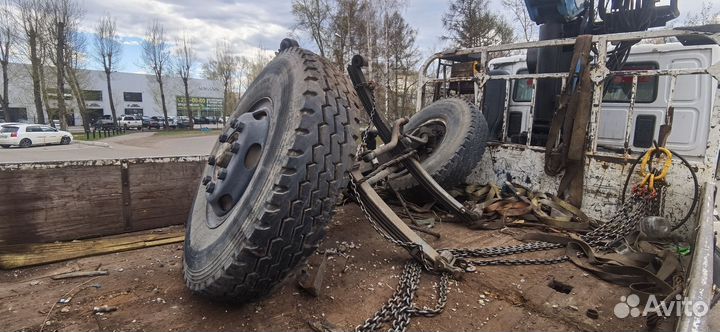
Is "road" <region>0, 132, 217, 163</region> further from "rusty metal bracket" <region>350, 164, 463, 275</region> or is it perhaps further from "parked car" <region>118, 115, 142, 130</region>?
"parked car" <region>118, 115, 142, 130</region>

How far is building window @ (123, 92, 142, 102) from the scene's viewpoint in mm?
51138

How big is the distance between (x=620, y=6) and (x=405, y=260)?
4123 mm

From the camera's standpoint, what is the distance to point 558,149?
354 centimetres

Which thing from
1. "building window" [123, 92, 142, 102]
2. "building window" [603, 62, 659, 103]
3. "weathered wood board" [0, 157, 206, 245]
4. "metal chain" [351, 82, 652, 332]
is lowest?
"metal chain" [351, 82, 652, 332]

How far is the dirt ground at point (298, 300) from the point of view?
1.62 metres

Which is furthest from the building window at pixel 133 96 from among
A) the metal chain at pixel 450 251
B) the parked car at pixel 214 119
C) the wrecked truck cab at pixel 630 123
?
the metal chain at pixel 450 251

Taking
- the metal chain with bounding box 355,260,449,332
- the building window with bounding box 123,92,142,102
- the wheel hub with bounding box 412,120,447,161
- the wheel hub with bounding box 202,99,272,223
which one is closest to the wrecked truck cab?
the wheel hub with bounding box 412,120,447,161

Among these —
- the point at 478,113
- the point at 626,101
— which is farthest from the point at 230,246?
the point at 626,101

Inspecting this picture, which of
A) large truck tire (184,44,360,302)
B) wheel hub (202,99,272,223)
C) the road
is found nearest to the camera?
large truck tire (184,44,360,302)

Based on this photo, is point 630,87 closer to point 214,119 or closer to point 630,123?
point 630,123

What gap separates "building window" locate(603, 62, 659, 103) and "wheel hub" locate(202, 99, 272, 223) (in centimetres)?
435

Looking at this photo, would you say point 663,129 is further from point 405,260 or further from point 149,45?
point 149,45

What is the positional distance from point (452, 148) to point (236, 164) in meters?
2.31

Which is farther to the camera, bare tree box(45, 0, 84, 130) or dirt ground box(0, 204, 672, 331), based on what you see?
bare tree box(45, 0, 84, 130)
